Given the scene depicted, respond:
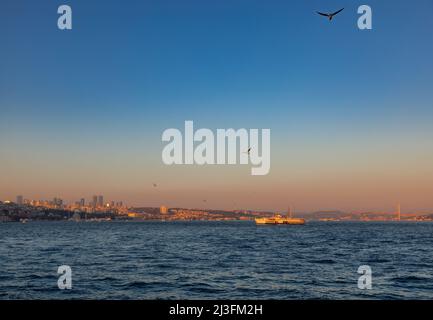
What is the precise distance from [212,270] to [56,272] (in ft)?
38.5

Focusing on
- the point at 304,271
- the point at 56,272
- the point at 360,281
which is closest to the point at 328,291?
the point at 360,281

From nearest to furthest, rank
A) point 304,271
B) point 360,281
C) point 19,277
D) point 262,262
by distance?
1. point 360,281
2. point 19,277
3. point 304,271
4. point 262,262

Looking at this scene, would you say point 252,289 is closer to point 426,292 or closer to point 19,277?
point 426,292

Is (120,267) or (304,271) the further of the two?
(120,267)

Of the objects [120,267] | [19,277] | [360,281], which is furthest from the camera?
[120,267]

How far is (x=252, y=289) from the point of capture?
25.6m

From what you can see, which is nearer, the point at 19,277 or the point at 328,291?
the point at 328,291
